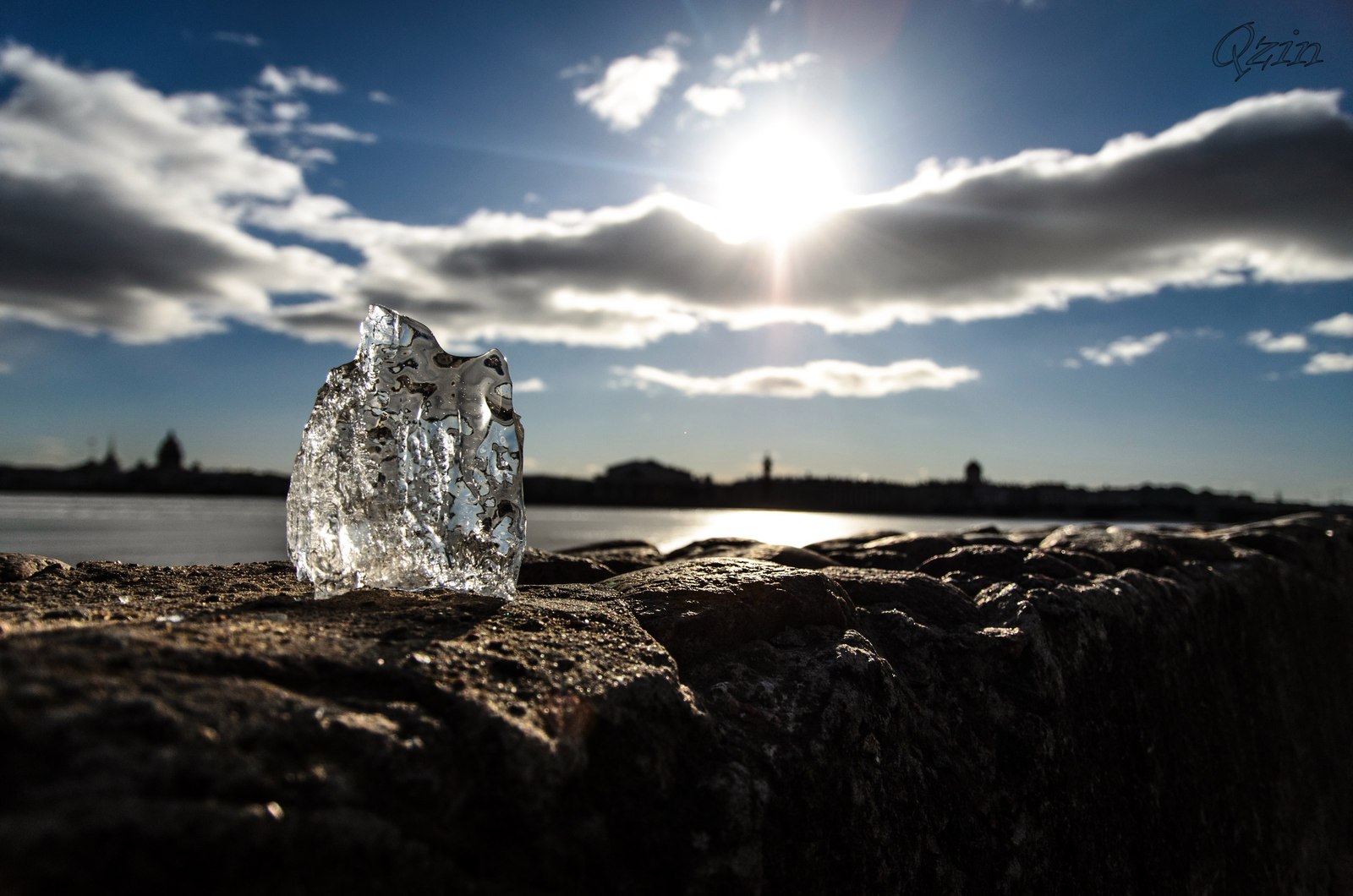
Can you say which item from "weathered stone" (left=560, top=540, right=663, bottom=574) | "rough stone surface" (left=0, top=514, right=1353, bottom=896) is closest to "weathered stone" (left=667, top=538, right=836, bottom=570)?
"weathered stone" (left=560, top=540, right=663, bottom=574)

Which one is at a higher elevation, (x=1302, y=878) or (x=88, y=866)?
(x=88, y=866)

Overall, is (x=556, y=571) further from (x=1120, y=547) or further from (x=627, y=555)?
(x=1120, y=547)

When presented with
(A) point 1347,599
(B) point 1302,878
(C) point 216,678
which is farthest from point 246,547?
(A) point 1347,599

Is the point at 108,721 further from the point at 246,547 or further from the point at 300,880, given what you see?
the point at 246,547

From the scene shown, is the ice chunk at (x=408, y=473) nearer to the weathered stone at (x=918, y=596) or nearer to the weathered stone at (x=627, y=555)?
the weathered stone at (x=627, y=555)

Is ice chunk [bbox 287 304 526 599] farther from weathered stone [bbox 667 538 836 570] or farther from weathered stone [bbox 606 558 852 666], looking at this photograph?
weathered stone [bbox 667 538 836 570]

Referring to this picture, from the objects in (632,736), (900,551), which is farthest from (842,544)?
(632,736)

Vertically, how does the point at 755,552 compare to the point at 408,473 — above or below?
below
